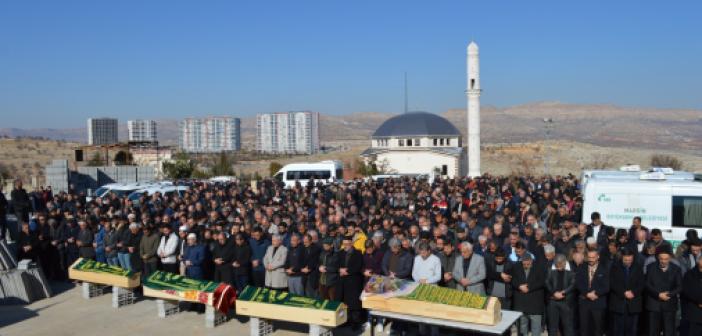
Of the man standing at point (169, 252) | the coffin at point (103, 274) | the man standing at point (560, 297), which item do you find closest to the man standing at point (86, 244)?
the coffin at point (103, 274)

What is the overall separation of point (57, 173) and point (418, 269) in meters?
21.6

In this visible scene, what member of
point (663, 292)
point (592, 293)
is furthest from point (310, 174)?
point (663, 292)

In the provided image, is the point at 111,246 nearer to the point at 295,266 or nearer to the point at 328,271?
the point at 295,266

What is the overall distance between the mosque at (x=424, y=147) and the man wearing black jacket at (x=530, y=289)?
37611 millimetres

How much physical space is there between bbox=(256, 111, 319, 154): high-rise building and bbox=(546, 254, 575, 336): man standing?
13189 centimetres

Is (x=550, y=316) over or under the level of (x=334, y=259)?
under

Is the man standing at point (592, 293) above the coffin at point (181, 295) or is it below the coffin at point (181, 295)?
above

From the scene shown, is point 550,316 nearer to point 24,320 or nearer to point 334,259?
point 334,259

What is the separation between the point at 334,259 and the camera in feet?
33.0

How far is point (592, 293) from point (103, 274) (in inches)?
341

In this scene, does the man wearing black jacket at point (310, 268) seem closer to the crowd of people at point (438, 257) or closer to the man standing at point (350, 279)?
the crowd of people at point (438, 257)

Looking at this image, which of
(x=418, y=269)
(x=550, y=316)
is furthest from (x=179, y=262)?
(x=550, y=316)

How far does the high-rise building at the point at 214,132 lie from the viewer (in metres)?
148

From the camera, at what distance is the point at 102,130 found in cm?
12419
